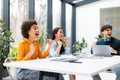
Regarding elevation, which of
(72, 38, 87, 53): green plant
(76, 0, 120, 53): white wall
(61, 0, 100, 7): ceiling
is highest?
(61, 0, 100, 7): ceiling

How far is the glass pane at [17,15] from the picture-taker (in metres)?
4.98

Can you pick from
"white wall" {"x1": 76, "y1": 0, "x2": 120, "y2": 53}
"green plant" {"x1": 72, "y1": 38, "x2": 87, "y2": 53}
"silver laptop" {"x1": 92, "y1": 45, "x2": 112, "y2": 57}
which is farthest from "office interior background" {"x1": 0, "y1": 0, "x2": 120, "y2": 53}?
"silver laptop" {"x1": 92, "y1": 45, "x2": 112, "y2": 57}

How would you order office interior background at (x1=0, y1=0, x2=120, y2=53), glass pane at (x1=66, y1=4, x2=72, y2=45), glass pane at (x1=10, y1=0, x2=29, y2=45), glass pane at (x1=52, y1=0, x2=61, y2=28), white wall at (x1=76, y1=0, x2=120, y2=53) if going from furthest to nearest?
glass pane at (x1=66, y1=4, x2=72, y2=45)
white wall at (x1=76, y1=0, x2=120, y2=53)
glass pane at (x1=52, y1=0, x2=61, y2=28)
office interior background at (x1=0, y1=0, x2=120, y2=53)
glass pane at (x1=10, y1=0, x2=29, y2=45)

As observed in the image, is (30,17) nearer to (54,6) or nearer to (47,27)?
(47,27)

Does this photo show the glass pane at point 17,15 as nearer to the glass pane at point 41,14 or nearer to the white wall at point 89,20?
the glass pane at point 41,14

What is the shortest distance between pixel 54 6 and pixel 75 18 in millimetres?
1316

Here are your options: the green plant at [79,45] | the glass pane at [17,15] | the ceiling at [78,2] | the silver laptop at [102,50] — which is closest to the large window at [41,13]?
the glass pane at [17,15]

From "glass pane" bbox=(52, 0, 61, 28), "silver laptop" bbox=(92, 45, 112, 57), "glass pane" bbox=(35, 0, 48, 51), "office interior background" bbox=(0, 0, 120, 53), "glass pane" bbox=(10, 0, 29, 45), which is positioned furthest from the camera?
"glass pane" bbox=(52, 0, 61, 28)

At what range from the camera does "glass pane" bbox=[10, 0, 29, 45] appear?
196 inches

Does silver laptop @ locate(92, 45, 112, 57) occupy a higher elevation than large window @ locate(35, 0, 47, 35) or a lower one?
lower

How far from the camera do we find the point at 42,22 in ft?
20.0

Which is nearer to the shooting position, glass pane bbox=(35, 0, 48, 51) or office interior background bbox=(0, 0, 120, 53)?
office interior background bbox=(0, 0, 120, 53)

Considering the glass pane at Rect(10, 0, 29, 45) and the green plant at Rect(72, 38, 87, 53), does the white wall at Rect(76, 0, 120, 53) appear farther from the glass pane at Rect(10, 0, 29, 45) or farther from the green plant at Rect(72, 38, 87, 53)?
the glass pane at Rect(10, 0, 29, 45)

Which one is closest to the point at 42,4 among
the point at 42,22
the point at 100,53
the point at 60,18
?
the point at 42,22
